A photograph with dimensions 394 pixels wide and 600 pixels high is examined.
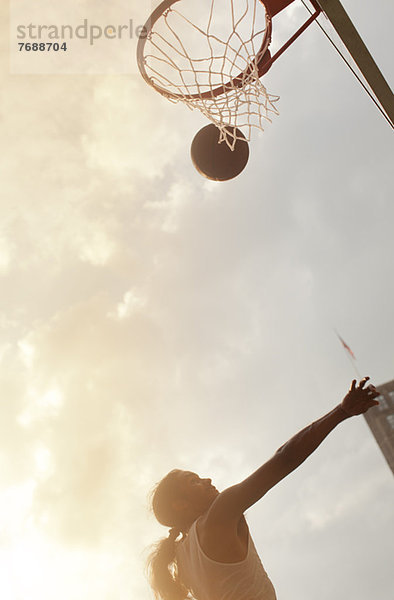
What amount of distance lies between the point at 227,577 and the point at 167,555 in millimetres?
651

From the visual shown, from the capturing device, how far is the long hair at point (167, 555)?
2.61m

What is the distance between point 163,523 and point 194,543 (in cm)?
48

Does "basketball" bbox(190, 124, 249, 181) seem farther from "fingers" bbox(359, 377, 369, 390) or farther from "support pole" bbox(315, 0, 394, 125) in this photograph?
"fingers" bbox(359, 377, 369, 390)

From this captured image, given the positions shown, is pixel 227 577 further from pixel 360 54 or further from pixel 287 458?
pixel 360 54

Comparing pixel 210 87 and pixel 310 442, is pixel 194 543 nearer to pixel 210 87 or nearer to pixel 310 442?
pixel 310 442

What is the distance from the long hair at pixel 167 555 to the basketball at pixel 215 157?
3449mm

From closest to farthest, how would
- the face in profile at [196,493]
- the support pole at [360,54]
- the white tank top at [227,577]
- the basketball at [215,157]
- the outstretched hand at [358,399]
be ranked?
the white tank top at [227,577] < the outstretched hand at [358,399] < the face in profile at [196,493] < the support pole at [360,54] < the basketball at [215,157]

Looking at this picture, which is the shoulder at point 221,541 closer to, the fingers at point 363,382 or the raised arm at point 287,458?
the raised arm at point 287,458

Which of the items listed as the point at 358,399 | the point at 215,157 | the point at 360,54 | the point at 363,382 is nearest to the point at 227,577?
the point at 358,399

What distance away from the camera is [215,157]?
5.03 m

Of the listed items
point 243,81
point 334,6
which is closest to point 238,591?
point 334,6

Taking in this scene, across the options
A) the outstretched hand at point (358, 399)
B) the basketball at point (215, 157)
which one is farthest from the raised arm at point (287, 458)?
the basketball at point (215, 157)

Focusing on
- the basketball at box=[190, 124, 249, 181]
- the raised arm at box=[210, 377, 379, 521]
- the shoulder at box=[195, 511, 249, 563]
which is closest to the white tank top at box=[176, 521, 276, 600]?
the shoulder at box=[195, 511, 249, 563]

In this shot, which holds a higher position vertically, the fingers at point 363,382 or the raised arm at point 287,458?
the fingers at point 363,382
